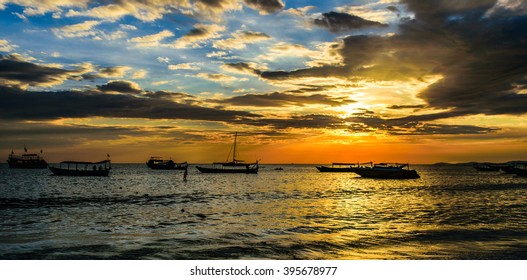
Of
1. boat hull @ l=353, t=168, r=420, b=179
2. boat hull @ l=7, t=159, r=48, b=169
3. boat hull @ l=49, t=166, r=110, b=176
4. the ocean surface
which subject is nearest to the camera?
the ocean surface

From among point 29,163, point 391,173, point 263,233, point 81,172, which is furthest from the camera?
point 29,163

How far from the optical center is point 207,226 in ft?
90.2

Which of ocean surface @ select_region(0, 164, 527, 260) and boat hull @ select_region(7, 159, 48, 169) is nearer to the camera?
ocean surface @ select_region(0, 164, 527, 260)

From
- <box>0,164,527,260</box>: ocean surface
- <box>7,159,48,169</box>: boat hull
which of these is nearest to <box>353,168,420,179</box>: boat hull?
<box>0,164,527,260</box>: ocean surface

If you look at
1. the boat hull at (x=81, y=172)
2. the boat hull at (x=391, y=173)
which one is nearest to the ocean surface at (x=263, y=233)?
the boat hull at (x=391, y=173)

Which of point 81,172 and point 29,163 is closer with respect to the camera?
point 81,172

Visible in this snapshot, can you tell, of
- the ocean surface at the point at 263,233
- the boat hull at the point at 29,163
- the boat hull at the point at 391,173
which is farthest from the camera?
the boat hull at the point at 29,163

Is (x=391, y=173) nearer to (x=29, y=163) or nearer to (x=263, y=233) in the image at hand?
(x=263, y=233)

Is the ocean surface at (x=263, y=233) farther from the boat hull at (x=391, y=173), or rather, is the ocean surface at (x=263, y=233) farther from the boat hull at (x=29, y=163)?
the boat hull at (x=29, y=163)

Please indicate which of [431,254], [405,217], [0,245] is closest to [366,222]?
[405,217]

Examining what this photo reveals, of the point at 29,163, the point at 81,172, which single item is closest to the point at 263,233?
the point at 81,172

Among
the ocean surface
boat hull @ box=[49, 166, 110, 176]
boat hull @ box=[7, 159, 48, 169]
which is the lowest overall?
the ocean surface

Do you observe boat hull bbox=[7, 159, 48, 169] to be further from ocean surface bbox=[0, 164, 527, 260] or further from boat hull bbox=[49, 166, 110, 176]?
ocean surface bbox=[0, 164, 527, 260]
